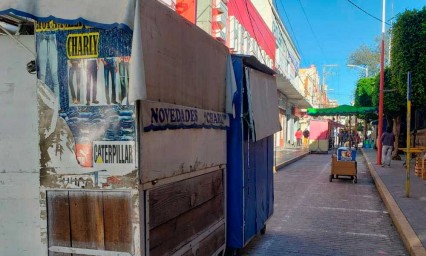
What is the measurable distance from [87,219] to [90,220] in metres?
0.03

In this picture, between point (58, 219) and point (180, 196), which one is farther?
point (180, 196)

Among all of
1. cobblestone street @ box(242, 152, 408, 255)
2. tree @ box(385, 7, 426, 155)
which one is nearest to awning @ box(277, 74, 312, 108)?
tree @ box(385, 7, 426, 155)

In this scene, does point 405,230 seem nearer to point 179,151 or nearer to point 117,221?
point 179,151

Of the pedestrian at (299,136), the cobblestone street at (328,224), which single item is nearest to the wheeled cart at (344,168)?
the cobblestone street at (328,224)

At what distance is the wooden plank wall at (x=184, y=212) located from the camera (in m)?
3.08

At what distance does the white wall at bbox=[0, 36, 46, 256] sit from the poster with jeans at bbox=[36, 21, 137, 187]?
14 cm

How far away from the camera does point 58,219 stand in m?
3.05

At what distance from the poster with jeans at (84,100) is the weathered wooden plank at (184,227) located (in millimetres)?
631

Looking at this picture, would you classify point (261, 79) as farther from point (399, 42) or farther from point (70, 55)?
point (399, 42)

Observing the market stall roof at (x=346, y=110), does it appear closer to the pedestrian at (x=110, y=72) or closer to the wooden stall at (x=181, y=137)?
the wooden stall at (x=181, y=137)

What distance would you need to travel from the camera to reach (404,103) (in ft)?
66.6

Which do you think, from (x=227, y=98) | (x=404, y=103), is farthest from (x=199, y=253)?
(x=404, y=103)

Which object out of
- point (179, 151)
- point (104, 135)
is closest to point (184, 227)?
point (179, 151)

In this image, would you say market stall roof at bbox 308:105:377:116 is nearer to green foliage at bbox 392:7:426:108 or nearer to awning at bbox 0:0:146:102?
green foliage at bbox 392:7:426:108
